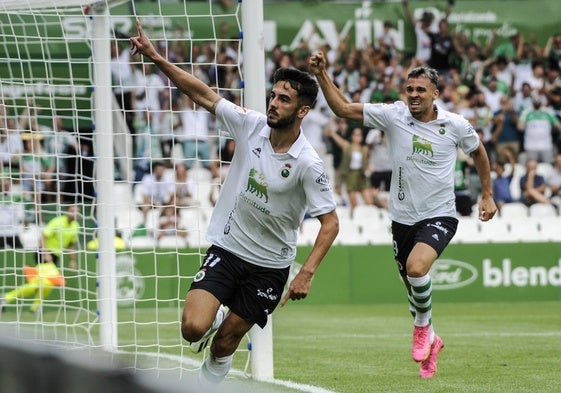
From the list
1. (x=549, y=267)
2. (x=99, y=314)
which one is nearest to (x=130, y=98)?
(x=549, y=267)

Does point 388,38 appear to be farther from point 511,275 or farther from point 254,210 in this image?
point 254,210

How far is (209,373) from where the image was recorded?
25.4ft

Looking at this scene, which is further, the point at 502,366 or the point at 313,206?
the point at 502,366

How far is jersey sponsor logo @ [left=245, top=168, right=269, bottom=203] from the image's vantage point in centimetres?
743

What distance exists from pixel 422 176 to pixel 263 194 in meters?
2.62

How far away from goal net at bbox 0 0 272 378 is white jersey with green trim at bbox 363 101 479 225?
132 centimetres

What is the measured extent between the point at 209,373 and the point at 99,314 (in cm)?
414

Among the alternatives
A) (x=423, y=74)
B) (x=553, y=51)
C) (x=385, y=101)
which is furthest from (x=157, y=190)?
(x=423, y=74)

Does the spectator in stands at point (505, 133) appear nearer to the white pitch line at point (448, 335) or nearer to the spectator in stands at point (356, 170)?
the spectator in stands at point (356, 170)

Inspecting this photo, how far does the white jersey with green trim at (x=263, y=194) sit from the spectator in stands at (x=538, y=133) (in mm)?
15849

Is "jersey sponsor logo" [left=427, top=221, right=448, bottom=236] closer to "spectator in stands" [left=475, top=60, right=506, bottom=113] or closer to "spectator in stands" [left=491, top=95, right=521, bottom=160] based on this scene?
"spectator in stands" [left=491, top=95, right=521, bottom=160]

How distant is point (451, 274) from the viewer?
64.7 feet

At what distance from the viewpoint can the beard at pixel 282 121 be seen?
7.31m

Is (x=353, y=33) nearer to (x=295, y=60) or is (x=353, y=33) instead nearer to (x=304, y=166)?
(x=295, y=60)
